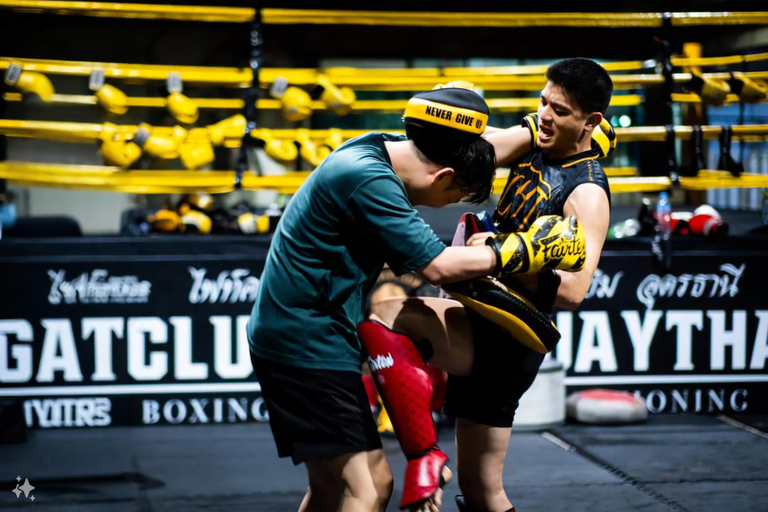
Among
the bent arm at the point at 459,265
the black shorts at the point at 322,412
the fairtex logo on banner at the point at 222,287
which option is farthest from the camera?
the fairtex logo on banner at the point at 222,287

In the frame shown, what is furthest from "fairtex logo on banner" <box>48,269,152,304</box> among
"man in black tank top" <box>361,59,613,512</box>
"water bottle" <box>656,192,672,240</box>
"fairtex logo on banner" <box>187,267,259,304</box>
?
"water bottle" <box>656,192,672,240</box>

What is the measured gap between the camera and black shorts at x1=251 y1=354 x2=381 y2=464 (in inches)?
97.7

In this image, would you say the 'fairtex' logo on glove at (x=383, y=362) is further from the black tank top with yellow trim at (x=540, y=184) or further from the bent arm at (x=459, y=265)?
the black tank top with yellow trim at (x=540, y=184)

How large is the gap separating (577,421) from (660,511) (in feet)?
5.32

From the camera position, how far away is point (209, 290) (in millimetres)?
5367

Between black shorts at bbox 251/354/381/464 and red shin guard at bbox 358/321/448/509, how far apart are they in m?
0.08

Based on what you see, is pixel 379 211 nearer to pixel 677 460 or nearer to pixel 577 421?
pixel 677 460

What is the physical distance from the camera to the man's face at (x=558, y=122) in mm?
2943

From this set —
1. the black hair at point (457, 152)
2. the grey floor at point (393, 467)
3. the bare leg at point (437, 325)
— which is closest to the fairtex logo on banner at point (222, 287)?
the grey floor at point (393, 467)

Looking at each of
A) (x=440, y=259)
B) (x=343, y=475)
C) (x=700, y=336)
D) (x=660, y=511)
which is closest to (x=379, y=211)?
(x=440, y=259)

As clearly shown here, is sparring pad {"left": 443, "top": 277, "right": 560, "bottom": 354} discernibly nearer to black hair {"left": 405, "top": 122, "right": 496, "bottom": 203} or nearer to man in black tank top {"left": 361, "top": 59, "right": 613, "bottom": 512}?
man in black tank top {"left": 361, "top": 59, "right": 613, "bottom": 512}

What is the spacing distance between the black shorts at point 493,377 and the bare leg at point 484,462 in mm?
36

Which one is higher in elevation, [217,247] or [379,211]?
[379,211]

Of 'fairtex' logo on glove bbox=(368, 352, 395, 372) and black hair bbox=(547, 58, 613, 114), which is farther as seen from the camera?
black hair bbox=(547, 58, 613, 114)
